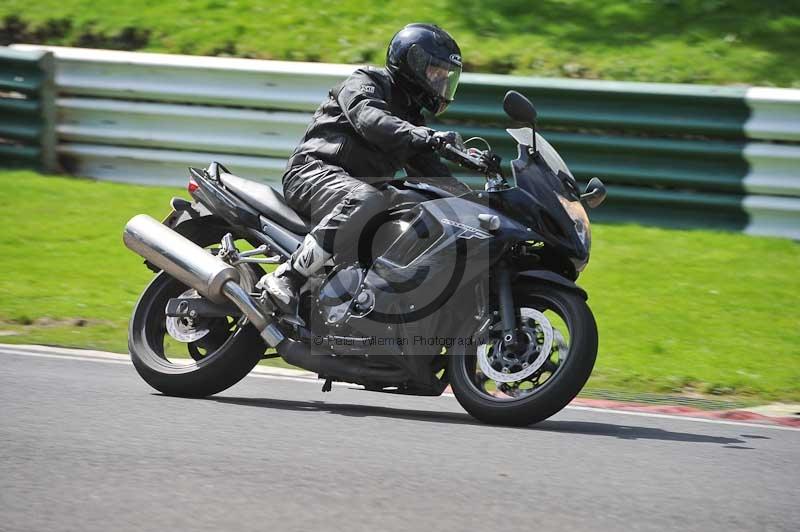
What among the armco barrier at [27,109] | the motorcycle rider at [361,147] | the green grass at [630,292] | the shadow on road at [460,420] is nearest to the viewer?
the shadow on road at [460,420]

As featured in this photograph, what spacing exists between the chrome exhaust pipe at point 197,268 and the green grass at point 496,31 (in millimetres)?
5859

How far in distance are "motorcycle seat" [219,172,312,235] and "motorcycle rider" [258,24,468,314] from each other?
Result: 0.16ft

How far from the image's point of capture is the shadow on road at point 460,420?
5.61m

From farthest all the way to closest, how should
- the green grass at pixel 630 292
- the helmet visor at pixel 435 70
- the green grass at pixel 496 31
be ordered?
the green grass at pixel 496 31
the green grass at pixel 630 292
the helmet visor at pixel 435 70

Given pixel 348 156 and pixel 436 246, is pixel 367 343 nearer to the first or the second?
pixel 436 246

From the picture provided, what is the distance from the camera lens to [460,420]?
584 cm

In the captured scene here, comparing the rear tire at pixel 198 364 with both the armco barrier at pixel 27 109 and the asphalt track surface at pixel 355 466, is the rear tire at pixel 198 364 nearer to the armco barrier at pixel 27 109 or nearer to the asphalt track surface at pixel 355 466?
the asphalt track surface at pixel 355 466

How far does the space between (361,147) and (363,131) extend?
0.30m

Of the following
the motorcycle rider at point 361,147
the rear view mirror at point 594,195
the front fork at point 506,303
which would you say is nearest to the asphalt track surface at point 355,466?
the front fork at point 506,303

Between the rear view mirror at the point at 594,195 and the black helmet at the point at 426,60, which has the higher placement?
the black helmet at the point at 426,60

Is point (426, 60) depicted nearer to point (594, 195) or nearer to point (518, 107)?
point (518, 107)

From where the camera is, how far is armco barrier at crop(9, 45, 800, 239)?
31.2ft

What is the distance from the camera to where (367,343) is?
577cm

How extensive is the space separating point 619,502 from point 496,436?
112cm
